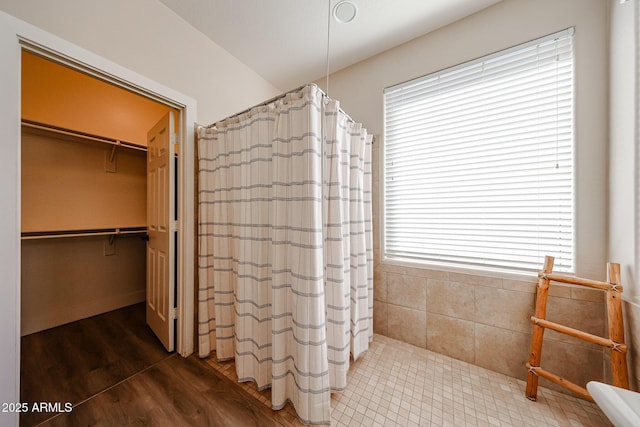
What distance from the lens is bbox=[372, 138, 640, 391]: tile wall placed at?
1.23m

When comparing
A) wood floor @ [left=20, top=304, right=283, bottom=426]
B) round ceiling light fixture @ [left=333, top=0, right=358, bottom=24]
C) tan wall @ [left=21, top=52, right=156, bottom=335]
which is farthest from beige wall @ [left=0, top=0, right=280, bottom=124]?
wood floor @ [left=20, top=304, right=283, bottom=426]

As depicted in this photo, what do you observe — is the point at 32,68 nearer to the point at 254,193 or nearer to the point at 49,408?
the point at 254,193

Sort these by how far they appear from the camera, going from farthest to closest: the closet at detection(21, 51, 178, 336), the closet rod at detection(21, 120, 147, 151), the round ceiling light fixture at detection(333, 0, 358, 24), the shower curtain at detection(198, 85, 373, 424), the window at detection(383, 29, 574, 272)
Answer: the closet at detection(21, 51, 178, 336) → the closet rod at detection(21, 120, 147, 151) → the round ceiling light fixture at detection(333, 0, 358, 24) → the window at detection(383, 29, 574, 272) → the shower curtain at detection(198, 85, 373, 424)

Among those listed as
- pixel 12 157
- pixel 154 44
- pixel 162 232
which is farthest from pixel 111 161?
pixel 12 157

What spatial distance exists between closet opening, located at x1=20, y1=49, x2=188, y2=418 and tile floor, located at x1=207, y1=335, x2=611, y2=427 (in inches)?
43.5

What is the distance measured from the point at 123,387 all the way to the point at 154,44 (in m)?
2.30

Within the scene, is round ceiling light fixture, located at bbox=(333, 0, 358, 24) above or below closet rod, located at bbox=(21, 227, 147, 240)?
above

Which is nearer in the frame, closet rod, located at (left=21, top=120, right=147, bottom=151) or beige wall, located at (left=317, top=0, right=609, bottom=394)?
beige wall, located at (left=317, top=0, right=609, bottom=394)

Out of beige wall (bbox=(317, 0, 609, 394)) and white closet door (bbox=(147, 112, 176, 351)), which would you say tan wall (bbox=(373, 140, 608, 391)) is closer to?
beige wall (bbox=(317, 0, 609, 394))

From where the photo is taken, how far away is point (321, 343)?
107 centimetres

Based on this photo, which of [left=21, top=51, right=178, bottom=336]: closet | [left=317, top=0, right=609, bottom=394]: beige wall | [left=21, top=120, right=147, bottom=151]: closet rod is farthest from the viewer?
[left=21, top=51, right=178, bottom=336]: closet

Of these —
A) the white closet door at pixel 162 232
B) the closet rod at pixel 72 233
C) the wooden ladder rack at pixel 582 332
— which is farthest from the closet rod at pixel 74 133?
the wooden ladder rack at pixel 582 332

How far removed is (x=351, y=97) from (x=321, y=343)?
2.10m

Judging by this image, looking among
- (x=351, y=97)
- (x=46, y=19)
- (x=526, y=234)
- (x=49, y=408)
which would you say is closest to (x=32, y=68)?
(x=46, y=19)
